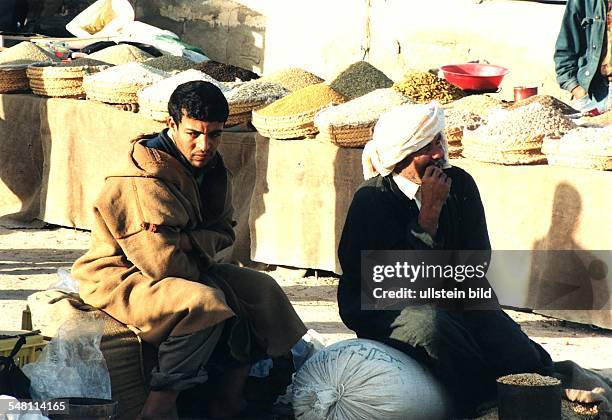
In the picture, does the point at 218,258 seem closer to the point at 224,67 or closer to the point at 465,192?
the point at 224,67

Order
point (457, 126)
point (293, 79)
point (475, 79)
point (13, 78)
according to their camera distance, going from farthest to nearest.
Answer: point (13, 78) < point (293, 79) < point (475, 79) < point (457, 126)

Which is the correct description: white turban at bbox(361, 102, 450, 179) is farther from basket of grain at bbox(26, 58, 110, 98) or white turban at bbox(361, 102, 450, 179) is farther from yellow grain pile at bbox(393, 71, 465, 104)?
basket of grain at bbox(26, 58, 110, 98)

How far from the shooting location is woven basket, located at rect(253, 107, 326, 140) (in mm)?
6613

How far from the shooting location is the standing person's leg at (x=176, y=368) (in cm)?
412

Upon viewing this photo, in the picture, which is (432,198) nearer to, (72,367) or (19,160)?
(72,367)

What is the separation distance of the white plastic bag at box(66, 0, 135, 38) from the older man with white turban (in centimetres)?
703

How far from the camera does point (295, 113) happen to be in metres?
6.64

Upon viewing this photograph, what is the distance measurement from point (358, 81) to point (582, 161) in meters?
1.85

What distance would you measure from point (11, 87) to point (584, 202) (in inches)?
169

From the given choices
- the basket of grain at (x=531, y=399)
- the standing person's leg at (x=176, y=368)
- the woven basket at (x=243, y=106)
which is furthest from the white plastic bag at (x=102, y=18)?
the basket of grain at (x=531, y=399)

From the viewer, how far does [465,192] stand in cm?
446

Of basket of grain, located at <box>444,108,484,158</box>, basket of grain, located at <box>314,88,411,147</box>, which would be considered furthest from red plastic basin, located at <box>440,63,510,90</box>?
basket of grain, located at <box>444,108,484,158</box>

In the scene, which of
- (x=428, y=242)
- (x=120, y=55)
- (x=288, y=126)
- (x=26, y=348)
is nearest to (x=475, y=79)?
(x=288, y=126)

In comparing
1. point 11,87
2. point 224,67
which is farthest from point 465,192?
point 11,87
